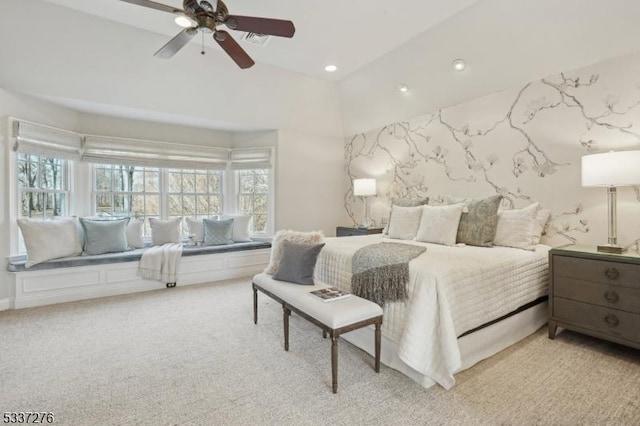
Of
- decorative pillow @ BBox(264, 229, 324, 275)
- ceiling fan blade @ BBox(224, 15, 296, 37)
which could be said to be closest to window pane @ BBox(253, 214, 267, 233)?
decorative pillow @ BBox(264, 229, 324, 275)

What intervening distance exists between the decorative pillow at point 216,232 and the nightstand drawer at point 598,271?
395 centimetres

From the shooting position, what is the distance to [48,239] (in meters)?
3.34

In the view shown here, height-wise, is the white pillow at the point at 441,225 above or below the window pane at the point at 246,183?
below

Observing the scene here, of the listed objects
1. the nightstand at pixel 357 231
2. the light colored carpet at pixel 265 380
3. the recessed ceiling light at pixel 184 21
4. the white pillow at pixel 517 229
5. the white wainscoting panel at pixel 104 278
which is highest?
the recessed ceiling light at pixel 184 21

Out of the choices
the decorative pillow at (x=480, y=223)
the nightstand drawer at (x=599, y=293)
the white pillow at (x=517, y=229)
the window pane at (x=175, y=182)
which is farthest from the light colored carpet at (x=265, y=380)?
the window pane at (x=175, y=182)

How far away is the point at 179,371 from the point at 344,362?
109cm

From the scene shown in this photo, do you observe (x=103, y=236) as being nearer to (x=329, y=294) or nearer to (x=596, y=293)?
(x=329, y=294)

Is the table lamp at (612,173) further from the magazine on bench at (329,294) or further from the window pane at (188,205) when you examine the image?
Result: the window pane at (188,205)

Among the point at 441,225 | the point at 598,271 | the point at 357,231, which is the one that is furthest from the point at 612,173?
the point at 357,231

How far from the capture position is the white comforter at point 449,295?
179 centimetres

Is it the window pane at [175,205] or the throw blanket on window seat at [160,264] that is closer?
the throw blanket on window seat at [160,264]

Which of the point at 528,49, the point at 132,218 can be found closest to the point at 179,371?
the point at 132,218

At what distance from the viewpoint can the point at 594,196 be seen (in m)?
2.72

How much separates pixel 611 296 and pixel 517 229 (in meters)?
0.83
